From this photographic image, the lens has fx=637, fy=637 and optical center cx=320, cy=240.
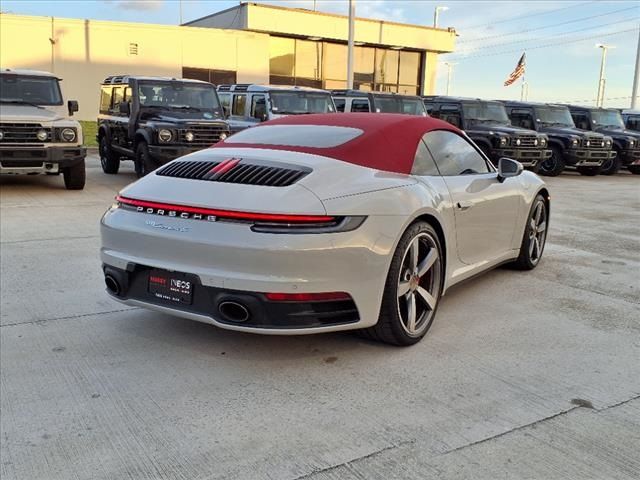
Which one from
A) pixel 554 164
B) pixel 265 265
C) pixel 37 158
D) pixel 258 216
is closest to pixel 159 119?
pixel 37 158

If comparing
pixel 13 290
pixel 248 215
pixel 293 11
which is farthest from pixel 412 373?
pixel 293 11

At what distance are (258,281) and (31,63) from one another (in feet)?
86.0

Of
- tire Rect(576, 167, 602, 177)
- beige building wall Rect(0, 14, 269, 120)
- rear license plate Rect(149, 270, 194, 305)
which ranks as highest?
beige building wall Rect(0, 14, 269, 120)

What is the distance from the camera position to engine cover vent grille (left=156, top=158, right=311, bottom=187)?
360 centimetres

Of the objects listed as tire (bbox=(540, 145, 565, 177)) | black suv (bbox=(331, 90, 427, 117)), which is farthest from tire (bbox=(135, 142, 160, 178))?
tire (bbox=(540, 145, 565, 177))

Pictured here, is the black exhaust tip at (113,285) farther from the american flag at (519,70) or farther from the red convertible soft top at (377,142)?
the american flag at (519,70)

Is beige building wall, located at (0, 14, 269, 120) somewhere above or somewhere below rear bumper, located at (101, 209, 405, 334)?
above

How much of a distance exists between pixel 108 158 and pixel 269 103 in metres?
3.70

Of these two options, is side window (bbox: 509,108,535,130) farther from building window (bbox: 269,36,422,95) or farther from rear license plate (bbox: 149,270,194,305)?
building window (bbox: 269,36,422,95)

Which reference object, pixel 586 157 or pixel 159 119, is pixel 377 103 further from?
pixel 159 119

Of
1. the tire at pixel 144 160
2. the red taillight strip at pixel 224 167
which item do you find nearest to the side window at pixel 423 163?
the red taillight strip at pixel 224 167

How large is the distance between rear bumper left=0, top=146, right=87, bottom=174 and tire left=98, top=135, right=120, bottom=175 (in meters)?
3.05

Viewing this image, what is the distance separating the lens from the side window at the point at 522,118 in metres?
17.5

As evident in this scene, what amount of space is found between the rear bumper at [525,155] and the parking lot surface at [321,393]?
10.2 meters
